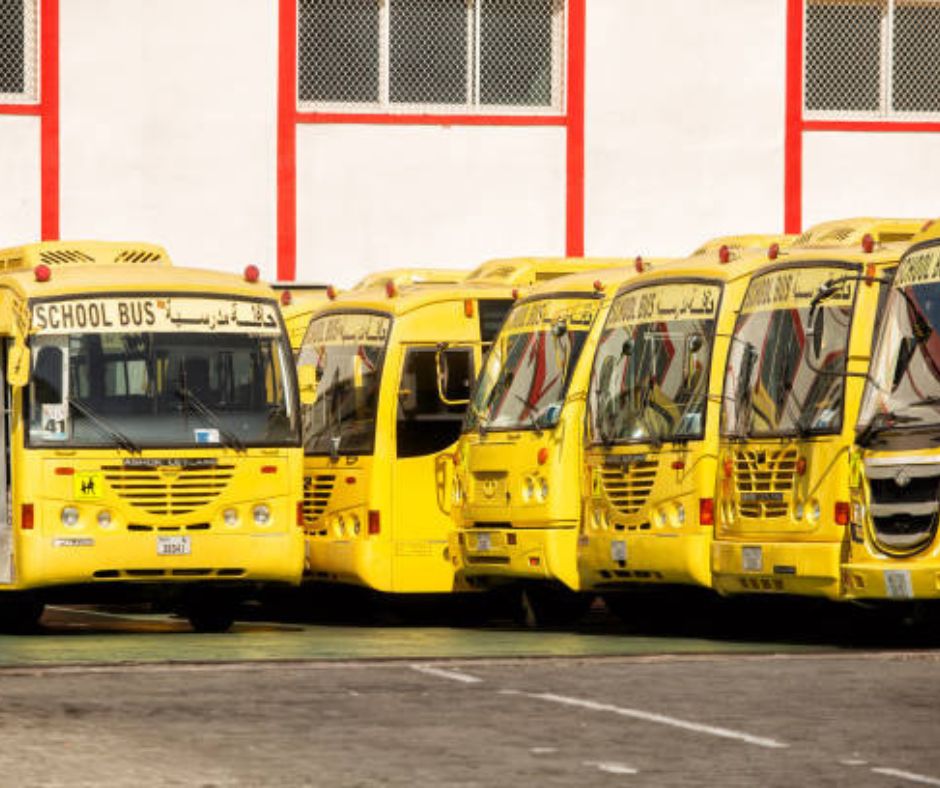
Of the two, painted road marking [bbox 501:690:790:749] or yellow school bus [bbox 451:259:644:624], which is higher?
yellow school bus [bbox 451:259:644:624]

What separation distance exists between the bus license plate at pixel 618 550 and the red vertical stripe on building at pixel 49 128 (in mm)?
13204

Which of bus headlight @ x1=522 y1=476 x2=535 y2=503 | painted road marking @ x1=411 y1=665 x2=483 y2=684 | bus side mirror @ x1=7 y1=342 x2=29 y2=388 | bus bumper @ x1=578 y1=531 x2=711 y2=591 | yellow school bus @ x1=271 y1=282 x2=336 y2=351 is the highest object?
yellow school bus @ x1=271 y1=282 x2=336 y2=351

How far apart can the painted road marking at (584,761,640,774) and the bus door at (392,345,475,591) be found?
35.2ft

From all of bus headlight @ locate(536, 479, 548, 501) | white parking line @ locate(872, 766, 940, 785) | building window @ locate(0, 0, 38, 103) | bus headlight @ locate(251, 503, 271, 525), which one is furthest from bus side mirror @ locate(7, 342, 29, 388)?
building window @ locate(0, 0, 38, 103)

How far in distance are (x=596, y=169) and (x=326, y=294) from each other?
7.27m

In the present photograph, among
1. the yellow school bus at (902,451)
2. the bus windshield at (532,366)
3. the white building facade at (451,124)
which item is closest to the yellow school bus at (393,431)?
the bus windshield at (532,366)

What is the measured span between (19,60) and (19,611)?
40.0ft

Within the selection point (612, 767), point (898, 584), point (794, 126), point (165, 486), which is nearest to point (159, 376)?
point (165, 486)

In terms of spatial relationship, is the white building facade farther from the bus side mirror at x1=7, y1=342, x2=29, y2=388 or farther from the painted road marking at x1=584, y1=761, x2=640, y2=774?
the painted road marking at x1=584, y1=761, x2=640, y2=774

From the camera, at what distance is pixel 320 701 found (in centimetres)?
1580

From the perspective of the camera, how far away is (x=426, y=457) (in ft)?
79.5

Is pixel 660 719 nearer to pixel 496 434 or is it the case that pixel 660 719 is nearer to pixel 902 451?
pixel 902 451

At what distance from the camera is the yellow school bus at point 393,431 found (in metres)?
23.9

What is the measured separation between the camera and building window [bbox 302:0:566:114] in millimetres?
34250
